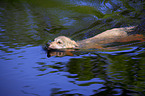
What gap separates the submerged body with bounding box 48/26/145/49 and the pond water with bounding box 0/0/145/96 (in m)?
0.39

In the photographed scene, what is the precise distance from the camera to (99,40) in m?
6.66

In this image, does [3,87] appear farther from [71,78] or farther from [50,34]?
[50,34]

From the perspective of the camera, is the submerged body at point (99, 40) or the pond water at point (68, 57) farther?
the submerged body at point (99, 40)

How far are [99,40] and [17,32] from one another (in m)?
2.90

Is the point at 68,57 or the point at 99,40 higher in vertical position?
the point at 99,40

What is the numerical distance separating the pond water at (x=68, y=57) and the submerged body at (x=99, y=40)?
1.27 feet

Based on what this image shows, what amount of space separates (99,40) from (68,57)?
6.58ft

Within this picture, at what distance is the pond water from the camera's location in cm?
329

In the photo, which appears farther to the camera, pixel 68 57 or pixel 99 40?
pixel 99 40

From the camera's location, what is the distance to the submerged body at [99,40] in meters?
5.82

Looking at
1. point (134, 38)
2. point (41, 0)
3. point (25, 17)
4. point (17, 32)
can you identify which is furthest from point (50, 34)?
point (41, 0)

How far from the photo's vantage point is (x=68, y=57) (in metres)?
4.98

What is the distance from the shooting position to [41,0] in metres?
11.8

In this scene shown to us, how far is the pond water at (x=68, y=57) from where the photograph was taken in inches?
130
